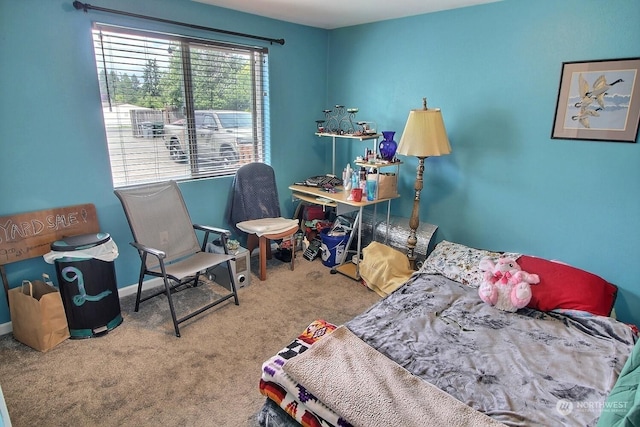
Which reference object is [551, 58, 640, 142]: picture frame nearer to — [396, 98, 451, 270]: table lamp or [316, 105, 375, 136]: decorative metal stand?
[396, 98, 451, 270]: table lamp

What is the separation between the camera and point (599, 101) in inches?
92.3

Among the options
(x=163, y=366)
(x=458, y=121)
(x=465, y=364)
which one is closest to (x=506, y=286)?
(x=465, y=364)

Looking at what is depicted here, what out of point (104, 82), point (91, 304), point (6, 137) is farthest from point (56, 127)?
point (91, 304)

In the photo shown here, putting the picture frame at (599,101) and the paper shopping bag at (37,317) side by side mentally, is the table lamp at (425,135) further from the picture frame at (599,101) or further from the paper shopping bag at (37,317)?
the paper shopping bag at (37,317)

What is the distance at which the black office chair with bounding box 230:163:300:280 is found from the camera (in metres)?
3.22

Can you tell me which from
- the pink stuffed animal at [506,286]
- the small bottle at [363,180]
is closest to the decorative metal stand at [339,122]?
the small bottle at [363,180]

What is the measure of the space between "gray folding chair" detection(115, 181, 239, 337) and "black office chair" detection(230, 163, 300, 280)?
40 cm

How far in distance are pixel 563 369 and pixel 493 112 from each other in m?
1.95

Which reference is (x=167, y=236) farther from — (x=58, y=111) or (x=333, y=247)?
(x=333, y=247)

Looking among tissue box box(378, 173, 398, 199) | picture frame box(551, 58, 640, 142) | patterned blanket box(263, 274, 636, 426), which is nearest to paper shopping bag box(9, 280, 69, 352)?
patterned blanket box(263, 274, 636, 426)

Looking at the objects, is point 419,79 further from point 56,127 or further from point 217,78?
point 56,127

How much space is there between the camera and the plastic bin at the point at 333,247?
3.45m

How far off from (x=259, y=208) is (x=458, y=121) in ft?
6.48

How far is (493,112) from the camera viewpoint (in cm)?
285
